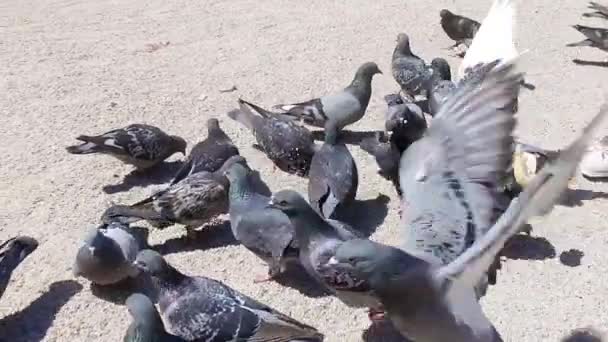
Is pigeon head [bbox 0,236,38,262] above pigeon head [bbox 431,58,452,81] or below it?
below

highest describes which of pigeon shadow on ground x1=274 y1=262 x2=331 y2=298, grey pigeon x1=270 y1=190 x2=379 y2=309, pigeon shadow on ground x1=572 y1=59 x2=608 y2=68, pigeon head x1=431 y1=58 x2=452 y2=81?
grey pigeon x1=270 y1=190 x2=379 y2=309

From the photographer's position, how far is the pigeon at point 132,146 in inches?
243

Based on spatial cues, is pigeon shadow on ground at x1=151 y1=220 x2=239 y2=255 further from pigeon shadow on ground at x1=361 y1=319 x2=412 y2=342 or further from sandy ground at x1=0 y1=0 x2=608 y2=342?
pigeon shadow on ground at x1=361 y1=319 x2=412 y2=342

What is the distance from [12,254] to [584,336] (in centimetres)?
348

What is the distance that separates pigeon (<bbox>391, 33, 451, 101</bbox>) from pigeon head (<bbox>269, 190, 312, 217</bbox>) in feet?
9.49

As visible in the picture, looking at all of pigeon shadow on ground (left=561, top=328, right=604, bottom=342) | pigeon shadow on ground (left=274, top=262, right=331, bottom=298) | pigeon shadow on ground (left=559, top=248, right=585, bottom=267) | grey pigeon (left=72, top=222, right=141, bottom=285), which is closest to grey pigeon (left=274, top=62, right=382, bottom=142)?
pigeon shadow on ground (left=274, top=262, right=331, bottom=298)

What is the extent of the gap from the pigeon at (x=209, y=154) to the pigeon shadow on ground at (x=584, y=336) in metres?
2.77

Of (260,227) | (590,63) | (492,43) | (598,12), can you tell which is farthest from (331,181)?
(598,12)

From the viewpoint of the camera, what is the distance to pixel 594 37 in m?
8.60

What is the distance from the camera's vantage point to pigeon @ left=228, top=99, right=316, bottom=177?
6324mm

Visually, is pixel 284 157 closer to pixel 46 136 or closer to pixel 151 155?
pixel 151 155

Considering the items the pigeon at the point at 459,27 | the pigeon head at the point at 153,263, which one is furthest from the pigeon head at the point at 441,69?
the pigeon head at the point at 153,263

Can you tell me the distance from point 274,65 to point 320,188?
2.91 metres

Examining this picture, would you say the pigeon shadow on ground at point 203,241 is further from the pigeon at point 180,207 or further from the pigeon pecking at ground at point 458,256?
the pigeon pecking at ground at point 458,256
